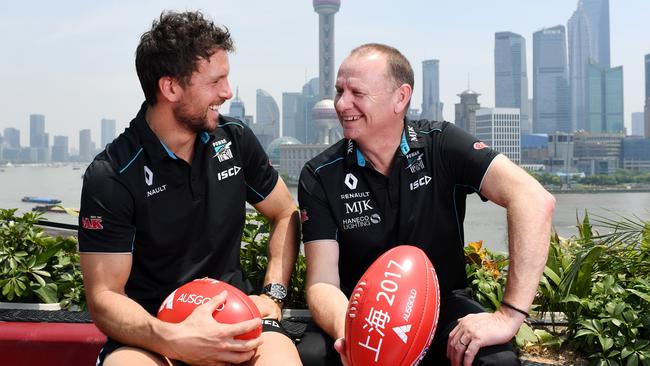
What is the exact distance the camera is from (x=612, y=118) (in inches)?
7023

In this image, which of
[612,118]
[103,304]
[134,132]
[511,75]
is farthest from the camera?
[511,75]

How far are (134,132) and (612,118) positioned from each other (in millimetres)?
191352

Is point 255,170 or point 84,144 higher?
point 84,144

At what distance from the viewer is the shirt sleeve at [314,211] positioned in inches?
104

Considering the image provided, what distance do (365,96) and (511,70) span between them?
202498mm

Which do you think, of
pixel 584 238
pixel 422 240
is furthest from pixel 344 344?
pixel 584 238

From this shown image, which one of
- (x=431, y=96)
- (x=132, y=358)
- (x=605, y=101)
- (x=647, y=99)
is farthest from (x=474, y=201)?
(x=605, y=101)

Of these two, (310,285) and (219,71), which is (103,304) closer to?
(310,285)

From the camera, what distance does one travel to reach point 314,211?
2.67 meters

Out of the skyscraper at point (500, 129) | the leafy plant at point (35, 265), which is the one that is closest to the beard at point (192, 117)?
the leafy plant at point (35, 265)

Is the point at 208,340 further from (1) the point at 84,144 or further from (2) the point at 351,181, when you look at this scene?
(1) the point at 84,144

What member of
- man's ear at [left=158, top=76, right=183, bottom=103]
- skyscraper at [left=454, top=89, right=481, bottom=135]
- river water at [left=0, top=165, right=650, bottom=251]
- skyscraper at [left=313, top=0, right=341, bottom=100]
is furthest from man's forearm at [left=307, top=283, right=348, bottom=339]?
skyscraper at [left=313, top=0, right=341, bottom=100]

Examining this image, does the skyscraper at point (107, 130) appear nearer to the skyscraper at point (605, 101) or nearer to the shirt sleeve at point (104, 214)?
the skyscraper at point (605, 101)

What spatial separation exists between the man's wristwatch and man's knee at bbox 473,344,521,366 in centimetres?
A: 82
